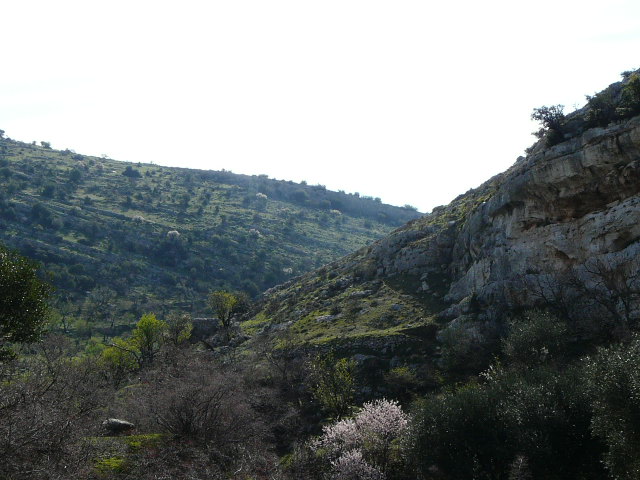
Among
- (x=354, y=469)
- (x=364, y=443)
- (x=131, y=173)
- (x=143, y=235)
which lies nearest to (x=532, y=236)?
(x=364, y=443)

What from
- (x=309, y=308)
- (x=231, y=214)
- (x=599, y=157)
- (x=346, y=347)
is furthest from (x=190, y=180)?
(x=599, y=157)

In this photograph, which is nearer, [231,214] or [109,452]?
[109,452]

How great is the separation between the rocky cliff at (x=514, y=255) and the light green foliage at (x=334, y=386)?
6.75 metres

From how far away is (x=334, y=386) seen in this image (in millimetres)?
39875

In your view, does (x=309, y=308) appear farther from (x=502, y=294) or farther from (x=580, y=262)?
(x=580, y=262)

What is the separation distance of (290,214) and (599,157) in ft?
500

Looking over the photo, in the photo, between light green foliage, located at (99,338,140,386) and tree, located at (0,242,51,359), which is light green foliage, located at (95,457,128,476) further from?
light green foliage, located at (99,338,140,386)

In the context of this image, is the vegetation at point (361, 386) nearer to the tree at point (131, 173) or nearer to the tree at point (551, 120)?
the tree at point (551, 120)

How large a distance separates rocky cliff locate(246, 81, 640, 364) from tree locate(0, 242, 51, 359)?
101ft

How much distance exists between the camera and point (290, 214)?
615ft

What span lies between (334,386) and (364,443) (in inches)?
373

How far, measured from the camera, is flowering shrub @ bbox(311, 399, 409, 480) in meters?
28.0

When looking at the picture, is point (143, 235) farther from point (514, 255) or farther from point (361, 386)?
point (514, 255)

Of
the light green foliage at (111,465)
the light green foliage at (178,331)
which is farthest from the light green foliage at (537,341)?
the light green foliage at (178,331)
